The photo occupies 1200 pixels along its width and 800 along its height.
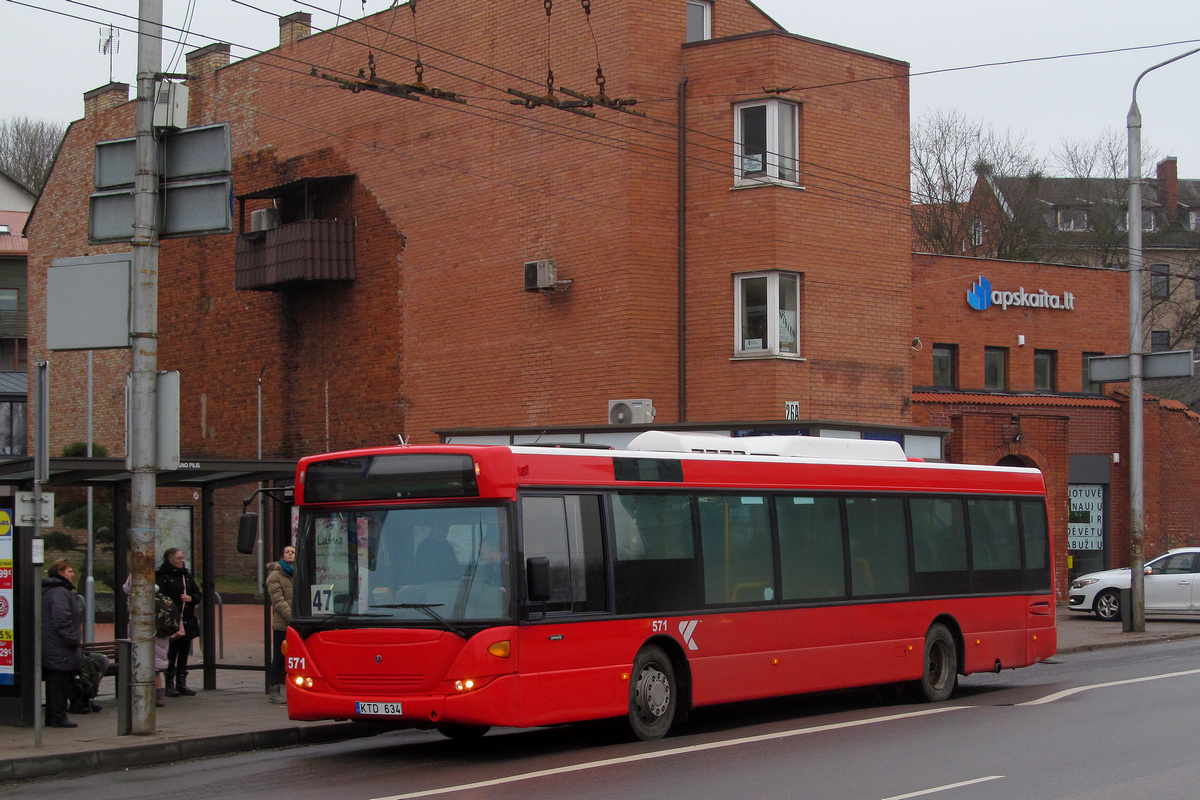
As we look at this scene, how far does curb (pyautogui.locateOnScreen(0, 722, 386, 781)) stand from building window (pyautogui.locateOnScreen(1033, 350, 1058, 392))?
84.6ft

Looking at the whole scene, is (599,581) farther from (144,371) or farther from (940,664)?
(940,664)

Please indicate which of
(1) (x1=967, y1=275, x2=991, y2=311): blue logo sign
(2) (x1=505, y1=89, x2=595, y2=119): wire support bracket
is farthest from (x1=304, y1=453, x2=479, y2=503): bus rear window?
(1) (x1=967, y1=275, x2=991, y2=311): blue logo sign

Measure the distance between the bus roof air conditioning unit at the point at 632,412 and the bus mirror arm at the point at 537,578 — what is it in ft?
40.4

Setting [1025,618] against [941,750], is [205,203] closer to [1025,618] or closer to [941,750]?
[941,750]

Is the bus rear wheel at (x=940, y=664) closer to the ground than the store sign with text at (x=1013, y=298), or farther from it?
closer to the ground

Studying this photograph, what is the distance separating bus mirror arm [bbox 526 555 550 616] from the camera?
10930mm

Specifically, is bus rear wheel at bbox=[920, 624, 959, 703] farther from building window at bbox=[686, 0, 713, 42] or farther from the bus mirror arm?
building window at bbox=[686, 0, 713, 42]

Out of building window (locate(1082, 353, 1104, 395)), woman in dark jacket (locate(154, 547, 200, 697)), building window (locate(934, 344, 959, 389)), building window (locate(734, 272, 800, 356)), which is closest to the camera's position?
woman in dark jacket (locate(154, 547, 200, 697))

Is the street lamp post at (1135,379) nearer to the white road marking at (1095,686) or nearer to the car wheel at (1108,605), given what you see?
the car wheel at (1108,605)

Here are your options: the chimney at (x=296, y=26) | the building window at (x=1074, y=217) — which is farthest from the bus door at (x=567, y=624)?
the building window at (x=1074, y=217)

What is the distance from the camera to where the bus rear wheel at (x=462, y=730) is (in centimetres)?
1160

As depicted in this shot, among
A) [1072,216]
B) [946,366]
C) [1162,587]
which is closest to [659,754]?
[1162,587]

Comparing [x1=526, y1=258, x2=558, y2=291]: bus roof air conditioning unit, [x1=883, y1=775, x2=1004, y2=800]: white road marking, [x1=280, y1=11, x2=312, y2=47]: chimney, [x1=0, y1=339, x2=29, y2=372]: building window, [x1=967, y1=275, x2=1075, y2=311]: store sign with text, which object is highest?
[x1=280, y1=11, x2=312, y2=47]: chimney

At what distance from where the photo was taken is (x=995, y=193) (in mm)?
52219
